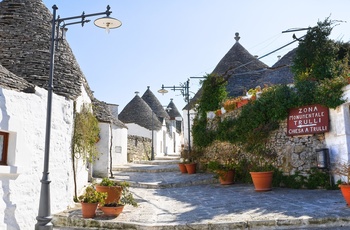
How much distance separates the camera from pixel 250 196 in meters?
8.80

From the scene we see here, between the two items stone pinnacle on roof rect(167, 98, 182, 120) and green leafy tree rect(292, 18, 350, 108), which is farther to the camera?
stone pinnacle on roof rect(167, 98, 182, 120)

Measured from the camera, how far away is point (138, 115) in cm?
2928

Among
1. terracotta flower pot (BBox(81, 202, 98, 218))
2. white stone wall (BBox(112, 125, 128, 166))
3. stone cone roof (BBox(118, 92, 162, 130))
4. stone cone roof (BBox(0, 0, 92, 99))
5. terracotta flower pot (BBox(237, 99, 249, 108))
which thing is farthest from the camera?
stone cone roof (BBox(118, 92, 162, 130))

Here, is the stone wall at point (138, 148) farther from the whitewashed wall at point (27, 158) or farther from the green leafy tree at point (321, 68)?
the whitewashed wall at point (27, 158)

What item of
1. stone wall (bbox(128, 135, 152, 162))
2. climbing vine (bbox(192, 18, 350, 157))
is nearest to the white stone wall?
stone wall (bbox(128, 135, 152, 162))

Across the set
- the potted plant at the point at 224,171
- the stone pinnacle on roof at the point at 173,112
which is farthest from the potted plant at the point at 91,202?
the stone pinnacle on roof at the point at 173,112

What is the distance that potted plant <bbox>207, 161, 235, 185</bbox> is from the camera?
36.7 ft

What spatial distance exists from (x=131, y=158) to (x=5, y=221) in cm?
1727

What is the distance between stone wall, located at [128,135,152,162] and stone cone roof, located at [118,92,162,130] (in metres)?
2.12

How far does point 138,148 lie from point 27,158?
18.2 m

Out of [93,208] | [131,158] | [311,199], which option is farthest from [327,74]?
[131,158]

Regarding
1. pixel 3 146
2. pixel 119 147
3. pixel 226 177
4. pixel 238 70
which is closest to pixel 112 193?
pixel 3 146

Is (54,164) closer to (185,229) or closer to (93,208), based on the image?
(93,208)

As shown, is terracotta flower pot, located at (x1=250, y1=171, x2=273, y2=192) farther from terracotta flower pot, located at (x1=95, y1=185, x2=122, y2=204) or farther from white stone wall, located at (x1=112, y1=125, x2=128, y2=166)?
white stone wall, located at (x1=112, y1=125, x2=128, y2=166)
